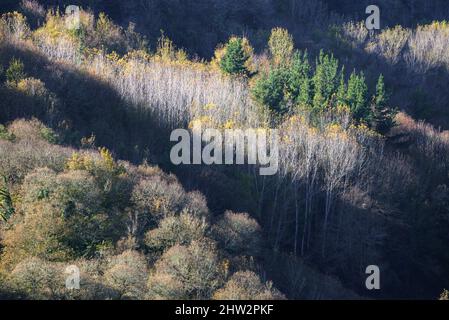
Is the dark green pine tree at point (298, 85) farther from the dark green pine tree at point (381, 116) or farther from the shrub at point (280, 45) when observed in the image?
the shrub at point (280, 45)

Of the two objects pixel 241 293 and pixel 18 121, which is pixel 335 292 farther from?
pixel 18 121

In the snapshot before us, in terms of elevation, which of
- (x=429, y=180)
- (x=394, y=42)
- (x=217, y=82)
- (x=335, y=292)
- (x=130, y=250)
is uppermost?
(x=394, y=42)

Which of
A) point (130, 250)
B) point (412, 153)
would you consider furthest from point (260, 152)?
point (130, 250)

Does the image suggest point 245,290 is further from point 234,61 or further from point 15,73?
point 234,61

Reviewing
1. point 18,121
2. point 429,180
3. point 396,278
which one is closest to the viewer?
point 18,121

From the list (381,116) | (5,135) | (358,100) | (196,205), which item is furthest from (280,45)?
(5,135)

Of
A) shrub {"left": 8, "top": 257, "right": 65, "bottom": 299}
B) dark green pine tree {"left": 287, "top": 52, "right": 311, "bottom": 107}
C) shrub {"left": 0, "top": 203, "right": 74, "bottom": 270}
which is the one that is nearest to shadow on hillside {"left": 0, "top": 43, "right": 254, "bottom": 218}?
shrub {"left": 0, "top": 203, "right": 74, "bottom": 270}

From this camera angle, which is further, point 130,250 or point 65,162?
point 65,162
